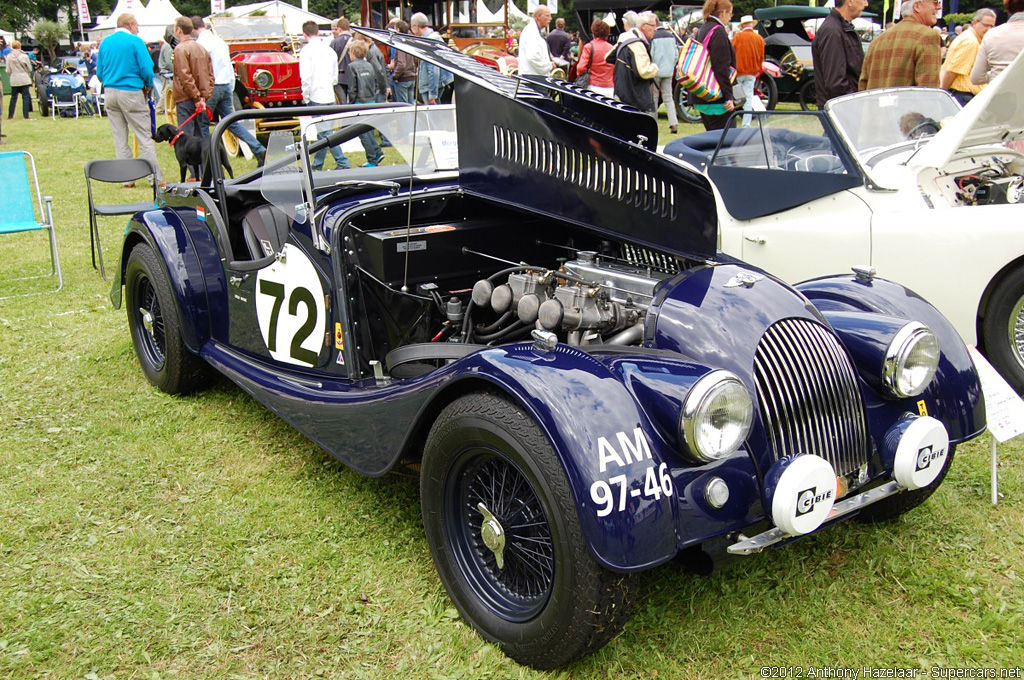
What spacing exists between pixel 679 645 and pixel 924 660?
737mm

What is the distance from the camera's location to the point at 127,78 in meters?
9.99

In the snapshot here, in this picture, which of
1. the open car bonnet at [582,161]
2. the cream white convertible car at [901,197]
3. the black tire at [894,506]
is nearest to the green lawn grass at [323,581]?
the black tire at [894,506]

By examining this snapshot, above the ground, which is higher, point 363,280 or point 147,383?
point 363,280

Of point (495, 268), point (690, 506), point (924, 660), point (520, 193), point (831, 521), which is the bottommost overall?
point (924, 660)

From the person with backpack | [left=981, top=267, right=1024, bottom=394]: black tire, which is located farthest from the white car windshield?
the person with backpack

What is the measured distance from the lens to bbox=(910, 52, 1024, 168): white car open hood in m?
4.44

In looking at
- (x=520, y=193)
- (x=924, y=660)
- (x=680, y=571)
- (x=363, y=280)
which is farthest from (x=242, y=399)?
(x=924, y=660)

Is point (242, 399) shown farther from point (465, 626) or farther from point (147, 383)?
point (465, 626)

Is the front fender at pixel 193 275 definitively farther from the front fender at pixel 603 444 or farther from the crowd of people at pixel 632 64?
the front fender at pixel 603 444

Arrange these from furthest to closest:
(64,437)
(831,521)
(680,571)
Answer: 1. (64,437)
2. (680,571)
3. (831,521)

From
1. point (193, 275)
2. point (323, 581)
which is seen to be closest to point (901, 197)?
point (323, 581)

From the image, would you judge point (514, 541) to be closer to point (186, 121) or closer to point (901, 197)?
point (901, 197)

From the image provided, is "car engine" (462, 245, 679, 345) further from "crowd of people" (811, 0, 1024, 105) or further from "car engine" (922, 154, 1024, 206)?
"crowd of people" (811, 0, 1024, 105)

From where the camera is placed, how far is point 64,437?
4.22m
